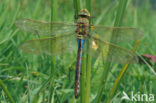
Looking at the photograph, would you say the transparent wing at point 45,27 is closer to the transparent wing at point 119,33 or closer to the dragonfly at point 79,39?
the dragonfly at point 79,39

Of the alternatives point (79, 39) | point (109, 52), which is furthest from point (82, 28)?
point (109, 52)

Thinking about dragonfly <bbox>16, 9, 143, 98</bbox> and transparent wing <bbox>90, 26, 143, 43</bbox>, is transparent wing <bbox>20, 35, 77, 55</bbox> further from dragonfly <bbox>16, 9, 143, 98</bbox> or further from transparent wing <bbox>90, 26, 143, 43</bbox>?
transparent wing <bbox>90, 26, 143, 43</bbox>

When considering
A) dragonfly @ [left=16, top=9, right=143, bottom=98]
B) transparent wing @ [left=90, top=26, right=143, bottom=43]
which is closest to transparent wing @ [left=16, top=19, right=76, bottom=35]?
dragonfly @ [left=16, top=9, right=143, bottom=98]

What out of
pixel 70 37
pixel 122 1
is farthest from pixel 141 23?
pixel 122 1

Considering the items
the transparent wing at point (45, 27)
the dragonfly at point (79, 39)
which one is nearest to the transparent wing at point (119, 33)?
the dragonfly at point (79, 39)

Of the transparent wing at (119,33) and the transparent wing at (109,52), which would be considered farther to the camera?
the transparent wing at (119,33)
